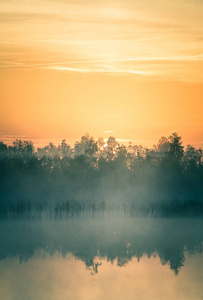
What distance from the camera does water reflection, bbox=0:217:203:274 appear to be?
27234 millimetres

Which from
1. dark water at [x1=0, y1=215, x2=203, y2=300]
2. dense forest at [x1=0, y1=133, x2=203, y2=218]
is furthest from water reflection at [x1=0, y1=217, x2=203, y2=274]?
dense forest at [x1=0, y1=133, x2=203, y2=218]

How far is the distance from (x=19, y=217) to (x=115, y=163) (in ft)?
88.4

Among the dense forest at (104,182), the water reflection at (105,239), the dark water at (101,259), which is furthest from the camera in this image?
the dense forest at (104,182)

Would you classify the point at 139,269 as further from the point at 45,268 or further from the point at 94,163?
the point at 94,163

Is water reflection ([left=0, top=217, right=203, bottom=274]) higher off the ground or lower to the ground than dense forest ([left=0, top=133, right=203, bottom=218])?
lower

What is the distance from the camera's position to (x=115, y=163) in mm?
68188

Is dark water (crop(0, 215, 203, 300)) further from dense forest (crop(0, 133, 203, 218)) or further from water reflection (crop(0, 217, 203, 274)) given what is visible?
dense forest (crop(0, 133, 203, 218))

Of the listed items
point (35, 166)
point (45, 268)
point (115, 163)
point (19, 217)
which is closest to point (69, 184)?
point (35, 166)

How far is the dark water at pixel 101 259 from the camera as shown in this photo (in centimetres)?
1952

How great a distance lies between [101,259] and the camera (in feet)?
86.4

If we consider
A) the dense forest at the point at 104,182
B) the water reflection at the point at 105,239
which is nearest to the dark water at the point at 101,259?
the water reflection at the point at 105,239

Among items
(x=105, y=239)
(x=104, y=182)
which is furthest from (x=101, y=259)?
(x=104, y=182)

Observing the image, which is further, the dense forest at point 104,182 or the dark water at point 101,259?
the dense forest at point 104,182

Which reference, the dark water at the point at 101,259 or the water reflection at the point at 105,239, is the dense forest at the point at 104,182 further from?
the dark water at the point at 101,259
